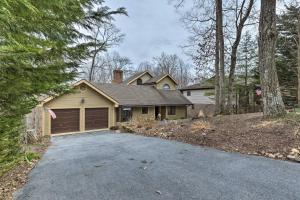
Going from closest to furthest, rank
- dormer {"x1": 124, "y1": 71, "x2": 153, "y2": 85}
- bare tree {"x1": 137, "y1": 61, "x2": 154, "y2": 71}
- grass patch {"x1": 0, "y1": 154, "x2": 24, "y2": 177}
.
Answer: grass patch {"x1": 0, "y1": 154, "x2": 24, "y2": 177}
dormer {"x1": 124, "y1": 71, "x2": 153, "y2": 85}
bare tree {"x1": 137, "y1": 61, "x2": 154, "y2": 71}

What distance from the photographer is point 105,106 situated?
73.3ft

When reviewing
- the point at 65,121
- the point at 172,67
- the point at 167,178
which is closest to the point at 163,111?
the point at 65,121

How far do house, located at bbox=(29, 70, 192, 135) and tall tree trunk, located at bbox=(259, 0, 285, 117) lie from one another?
10210 mm

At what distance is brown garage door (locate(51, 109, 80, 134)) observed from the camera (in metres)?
19.4

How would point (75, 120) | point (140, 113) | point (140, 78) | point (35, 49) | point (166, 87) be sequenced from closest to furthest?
point (35, 49)
point (75, 120)
point (140, 113)
point (166, 87)
point (140, 78)

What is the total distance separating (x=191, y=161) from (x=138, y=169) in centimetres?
157

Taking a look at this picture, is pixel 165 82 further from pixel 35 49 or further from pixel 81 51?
pixel 35 49

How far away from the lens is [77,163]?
793cm

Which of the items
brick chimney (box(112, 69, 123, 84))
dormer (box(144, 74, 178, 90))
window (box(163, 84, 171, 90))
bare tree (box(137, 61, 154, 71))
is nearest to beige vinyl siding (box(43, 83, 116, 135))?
brick chimney (box(112, 69, 123, 84))

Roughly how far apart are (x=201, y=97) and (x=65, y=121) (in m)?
18.4

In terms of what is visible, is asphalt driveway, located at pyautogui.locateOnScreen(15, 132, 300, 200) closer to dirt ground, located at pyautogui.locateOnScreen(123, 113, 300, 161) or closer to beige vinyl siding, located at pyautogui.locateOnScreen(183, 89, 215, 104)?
dirt ground, located at pyautogui.locateOnScreen(123, 113, 300, 161)

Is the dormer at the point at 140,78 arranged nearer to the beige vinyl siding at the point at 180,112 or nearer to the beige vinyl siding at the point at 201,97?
the beige vinyl siding at the point at 201,97

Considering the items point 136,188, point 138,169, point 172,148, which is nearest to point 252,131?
point 172,148

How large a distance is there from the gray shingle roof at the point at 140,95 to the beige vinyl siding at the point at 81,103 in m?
1.36
